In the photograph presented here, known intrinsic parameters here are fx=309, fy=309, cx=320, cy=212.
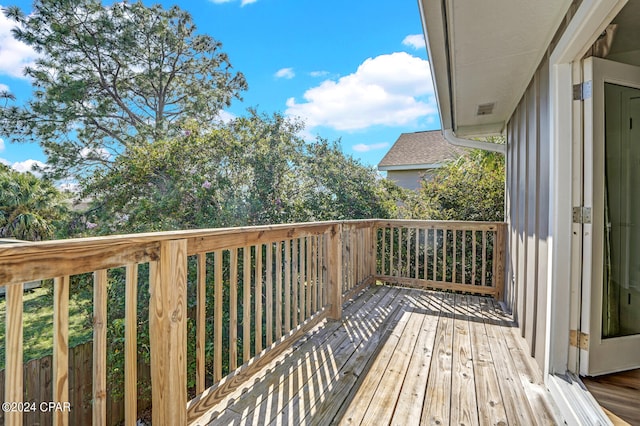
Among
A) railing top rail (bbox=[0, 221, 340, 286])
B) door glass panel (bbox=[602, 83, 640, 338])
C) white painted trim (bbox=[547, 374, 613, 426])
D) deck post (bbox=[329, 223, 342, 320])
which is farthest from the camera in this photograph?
deck post (bbox=[329, 223, 342, 320])

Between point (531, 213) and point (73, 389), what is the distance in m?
4.43

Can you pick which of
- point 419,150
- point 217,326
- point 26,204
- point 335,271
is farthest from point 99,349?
point 26,204

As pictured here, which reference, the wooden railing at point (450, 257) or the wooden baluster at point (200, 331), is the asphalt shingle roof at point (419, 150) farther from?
the wooden baluster at point (200, 331)

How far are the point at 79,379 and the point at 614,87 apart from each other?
4900 mm

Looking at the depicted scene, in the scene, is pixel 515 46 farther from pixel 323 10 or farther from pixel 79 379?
pixel 323 10

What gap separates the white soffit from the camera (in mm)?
1820

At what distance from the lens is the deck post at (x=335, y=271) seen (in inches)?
120

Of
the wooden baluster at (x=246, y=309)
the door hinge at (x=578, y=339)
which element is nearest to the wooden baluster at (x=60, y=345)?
the wooden baluster at (x=246, y=309)

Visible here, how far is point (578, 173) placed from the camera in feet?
5.98

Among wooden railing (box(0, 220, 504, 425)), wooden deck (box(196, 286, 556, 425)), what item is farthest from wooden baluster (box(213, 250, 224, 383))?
wooden deck (box(196, 286, 556, 425))

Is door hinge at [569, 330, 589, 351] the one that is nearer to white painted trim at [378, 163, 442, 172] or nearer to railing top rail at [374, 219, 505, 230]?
railing top rail at [374, 219, 505, 230]

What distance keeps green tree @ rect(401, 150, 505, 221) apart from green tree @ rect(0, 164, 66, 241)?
901 centimetres

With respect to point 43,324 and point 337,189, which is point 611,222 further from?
point 43,324

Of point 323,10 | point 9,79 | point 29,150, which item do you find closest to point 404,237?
point 323,10
